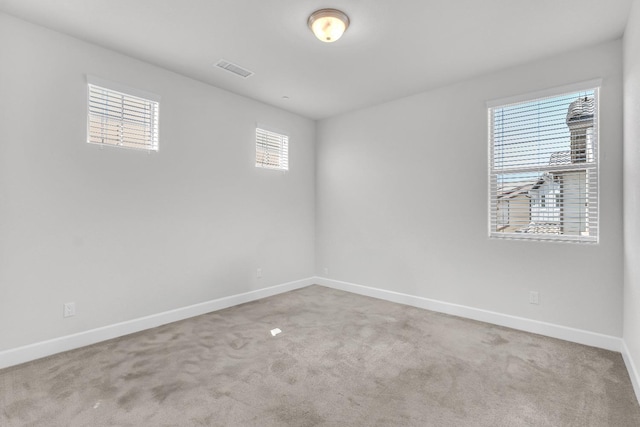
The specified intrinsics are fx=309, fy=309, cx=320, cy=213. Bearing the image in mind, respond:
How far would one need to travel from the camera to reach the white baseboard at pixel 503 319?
2.82 m

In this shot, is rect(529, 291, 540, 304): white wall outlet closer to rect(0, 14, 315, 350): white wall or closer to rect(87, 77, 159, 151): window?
rect(0, 14, 315, 350): white wall

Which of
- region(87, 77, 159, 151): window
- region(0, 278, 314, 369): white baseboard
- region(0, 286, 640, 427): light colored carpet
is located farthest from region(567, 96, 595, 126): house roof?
region(87, 77, 159, 151): window

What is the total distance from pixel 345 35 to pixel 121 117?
2.31 meters

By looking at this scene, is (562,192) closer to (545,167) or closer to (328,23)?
(545,167)

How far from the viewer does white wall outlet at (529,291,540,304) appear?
3144 millimetres

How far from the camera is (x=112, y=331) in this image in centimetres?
298

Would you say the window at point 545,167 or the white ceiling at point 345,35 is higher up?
the white ceiling at point 345,35

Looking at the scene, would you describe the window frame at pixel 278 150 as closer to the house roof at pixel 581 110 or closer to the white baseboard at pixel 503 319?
the white baseboard at pixel 503 319

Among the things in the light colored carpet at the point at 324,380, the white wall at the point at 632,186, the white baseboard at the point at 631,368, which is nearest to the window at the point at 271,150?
the light colored carpet at the point at 324,380

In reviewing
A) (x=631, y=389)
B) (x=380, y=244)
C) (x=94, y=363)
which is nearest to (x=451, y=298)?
(x=380, y=244)

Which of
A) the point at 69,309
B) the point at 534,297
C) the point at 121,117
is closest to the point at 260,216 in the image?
the point at 121,117

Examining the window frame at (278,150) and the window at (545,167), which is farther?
the window frame at (278,150)

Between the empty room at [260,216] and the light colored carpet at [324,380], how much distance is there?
0.06 ft

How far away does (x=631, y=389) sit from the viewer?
2143 mm
